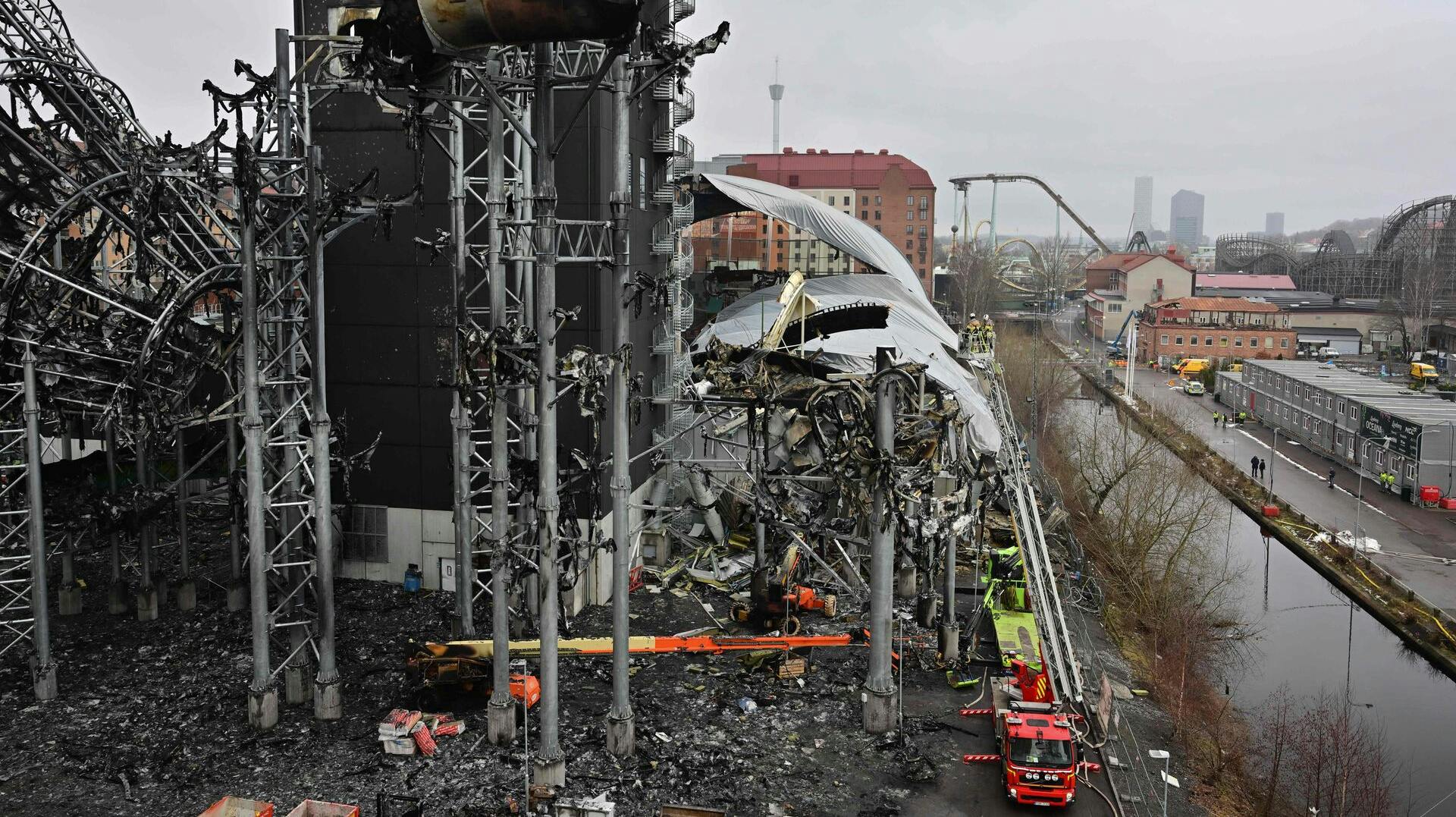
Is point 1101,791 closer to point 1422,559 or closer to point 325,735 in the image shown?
point 325,735

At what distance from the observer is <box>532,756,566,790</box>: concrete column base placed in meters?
16.9

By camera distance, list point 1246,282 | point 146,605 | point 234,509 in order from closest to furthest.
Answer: point 234,509, point 146,605, point 1246,282

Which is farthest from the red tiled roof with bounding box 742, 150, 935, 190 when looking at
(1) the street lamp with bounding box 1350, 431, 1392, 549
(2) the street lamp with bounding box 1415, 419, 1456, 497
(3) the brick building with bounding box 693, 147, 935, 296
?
(2) the street lamp with bounding box 1415, 419, 1456, 497

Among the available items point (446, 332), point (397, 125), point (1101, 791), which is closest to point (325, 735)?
point (446, 332)

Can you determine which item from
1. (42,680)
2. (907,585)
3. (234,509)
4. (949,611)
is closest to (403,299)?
(234,509)

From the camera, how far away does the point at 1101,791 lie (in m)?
18.5

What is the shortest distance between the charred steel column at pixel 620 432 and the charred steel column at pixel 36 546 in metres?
10.4

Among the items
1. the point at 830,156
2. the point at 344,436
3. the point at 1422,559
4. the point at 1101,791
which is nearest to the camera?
the point at 1101,791

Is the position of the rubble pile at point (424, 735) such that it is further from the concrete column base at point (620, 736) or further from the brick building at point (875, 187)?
the brick building at point (875, 187)

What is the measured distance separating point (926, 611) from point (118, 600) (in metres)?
18.4

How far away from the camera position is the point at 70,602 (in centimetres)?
2519

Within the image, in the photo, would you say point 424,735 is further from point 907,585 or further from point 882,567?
point 907,585

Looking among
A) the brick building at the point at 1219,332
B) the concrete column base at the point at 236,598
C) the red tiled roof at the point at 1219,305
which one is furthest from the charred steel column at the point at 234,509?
the red tiled roof at the point at 1219,305

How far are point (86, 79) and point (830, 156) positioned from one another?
88.0 meters
